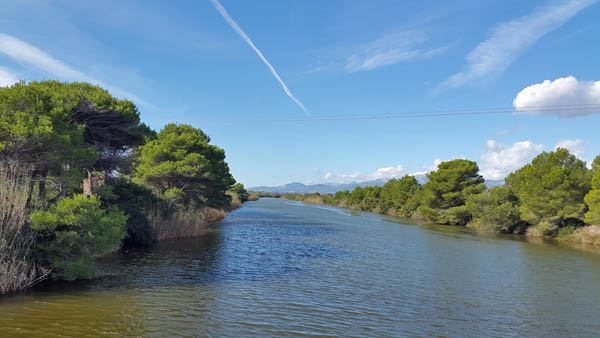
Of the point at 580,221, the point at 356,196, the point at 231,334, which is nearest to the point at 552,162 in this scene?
the point at 580,221

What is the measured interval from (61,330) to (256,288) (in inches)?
265

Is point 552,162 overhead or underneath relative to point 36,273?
overhead

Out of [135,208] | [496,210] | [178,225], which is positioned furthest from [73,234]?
[496,210]

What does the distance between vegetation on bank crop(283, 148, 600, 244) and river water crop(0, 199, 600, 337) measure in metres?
13.7

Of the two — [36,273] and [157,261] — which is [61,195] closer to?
[36,273]

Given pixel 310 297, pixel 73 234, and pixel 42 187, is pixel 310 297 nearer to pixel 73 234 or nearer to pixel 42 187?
pixel 73 234

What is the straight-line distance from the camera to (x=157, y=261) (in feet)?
60.4

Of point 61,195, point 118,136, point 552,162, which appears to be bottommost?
point 61,195

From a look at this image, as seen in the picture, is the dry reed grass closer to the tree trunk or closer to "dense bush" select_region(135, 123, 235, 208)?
"dense bush" select_region(135, 123, 235, 208)

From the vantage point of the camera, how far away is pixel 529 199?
3753 centimetres

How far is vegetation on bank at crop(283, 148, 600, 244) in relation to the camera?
111ft

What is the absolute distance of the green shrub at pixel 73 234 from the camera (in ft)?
38.5

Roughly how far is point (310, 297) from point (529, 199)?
112ft

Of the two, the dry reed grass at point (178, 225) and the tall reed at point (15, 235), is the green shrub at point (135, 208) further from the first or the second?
the tall reed at point (15, 235)
